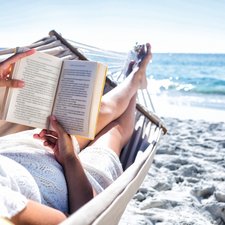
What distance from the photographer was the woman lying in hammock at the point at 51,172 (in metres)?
0.67

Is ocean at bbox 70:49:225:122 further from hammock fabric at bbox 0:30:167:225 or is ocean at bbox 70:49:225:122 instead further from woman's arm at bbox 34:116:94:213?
woman's arm at bbox 34:116:94:213

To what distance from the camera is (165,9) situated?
13703 millimetres

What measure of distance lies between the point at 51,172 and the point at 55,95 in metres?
0.19

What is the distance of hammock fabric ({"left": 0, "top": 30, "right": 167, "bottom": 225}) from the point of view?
2.08ft

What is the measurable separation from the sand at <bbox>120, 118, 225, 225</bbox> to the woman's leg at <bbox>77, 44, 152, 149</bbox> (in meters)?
0.37

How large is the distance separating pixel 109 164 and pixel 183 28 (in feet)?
52.1

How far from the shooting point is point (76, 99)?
3.15ft

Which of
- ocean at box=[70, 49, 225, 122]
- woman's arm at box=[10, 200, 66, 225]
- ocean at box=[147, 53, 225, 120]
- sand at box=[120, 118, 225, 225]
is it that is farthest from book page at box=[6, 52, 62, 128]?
ocean at box=[147, 53, 225, 120]

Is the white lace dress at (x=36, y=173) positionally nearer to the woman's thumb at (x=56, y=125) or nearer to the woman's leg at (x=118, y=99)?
the woman's thumb at (x=56, y=125)

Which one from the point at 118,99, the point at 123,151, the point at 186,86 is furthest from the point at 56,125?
the point at 186,86

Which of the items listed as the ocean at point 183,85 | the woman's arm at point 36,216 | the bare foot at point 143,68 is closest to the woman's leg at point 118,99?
the bare foot at point 143,68

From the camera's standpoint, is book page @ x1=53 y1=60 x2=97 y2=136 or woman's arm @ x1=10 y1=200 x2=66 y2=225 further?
book page @ x1=53 y1=60 x2=97 y2=136

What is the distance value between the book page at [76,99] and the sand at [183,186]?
612 millimetres

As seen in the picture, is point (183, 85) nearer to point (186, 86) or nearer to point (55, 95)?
point (186, 86)
